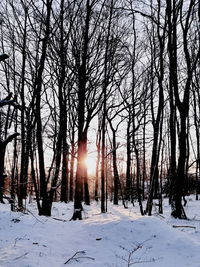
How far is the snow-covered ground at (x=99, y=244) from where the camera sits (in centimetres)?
570

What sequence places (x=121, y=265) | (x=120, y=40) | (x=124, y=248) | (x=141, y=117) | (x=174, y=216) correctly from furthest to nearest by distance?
1. (x=141, y=117)
2. (x=120, y=40)
3. (x=174, y=216)
4. (x=124, y=248)
5. (x=121, y=265)

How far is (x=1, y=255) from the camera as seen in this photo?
6.00m

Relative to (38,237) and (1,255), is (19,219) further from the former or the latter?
(1,255)

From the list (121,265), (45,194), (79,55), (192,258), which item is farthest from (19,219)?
(79,55)

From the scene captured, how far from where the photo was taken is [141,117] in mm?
21203

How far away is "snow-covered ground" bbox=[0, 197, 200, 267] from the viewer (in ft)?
18.7

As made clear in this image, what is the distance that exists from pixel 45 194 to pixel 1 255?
17.3 ft

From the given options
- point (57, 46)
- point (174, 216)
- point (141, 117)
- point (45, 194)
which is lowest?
point (174, 216)

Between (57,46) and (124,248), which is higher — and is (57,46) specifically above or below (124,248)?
above

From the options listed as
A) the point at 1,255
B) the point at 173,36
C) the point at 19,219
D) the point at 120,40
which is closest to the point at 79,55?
the point at 120,40

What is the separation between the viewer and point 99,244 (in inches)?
282

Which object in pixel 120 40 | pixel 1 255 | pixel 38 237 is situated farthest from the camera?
pixel 120 40

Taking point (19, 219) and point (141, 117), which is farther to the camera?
point (141, 117)

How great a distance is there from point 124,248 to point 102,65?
8.85 meters
